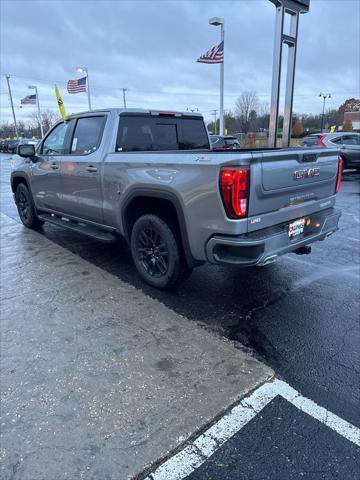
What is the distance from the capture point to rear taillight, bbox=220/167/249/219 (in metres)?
2.94

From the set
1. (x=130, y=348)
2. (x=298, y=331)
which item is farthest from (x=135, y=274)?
(x=298, y=331)

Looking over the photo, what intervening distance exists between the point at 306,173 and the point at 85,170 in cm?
272

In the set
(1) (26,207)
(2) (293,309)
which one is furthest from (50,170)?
(2) (293,309)

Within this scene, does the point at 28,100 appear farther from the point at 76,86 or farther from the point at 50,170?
the point at 50,170

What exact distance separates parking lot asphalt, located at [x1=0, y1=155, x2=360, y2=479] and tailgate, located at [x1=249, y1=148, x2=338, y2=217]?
3.43 ft

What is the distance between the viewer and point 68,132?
532 centimetres

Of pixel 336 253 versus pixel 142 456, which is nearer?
pixel 142 456

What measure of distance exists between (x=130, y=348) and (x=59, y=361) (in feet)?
1.81

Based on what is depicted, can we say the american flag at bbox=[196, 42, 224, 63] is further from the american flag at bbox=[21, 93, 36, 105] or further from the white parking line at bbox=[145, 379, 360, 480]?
the american flag at bbox=[21, 93, 36, 105]

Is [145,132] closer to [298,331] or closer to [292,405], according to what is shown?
[298,331]

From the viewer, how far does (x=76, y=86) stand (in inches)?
894

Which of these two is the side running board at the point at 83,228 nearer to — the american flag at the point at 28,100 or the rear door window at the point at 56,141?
the rear door window at the point at 56,141

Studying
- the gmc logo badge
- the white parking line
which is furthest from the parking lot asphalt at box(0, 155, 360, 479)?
the gmc logo badge

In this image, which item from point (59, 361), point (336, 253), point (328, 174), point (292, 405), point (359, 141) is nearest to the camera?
point (292, 405)
